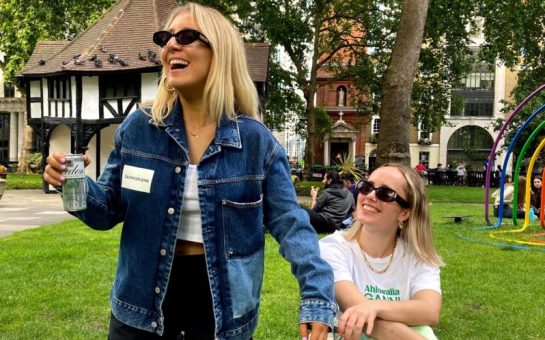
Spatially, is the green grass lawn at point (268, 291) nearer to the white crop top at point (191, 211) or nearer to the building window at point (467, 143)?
the white crop top at point (191, 211)

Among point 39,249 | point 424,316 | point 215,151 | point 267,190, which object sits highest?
point 215,151

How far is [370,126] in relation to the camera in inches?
2020

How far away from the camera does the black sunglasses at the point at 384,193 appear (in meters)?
2.78

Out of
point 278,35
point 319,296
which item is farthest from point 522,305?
point 278,35

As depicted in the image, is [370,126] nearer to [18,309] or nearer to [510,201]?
[510,201]

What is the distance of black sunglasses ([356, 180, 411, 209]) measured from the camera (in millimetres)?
2777

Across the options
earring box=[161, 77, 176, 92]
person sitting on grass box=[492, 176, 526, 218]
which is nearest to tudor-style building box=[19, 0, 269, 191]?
person sitting on grass box=[492, 176, 526, 218]

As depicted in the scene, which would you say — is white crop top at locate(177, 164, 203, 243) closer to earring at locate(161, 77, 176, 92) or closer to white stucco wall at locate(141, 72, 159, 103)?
earring at locate(161, 77, 176, 92)

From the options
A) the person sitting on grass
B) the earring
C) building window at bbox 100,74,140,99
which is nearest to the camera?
the earring

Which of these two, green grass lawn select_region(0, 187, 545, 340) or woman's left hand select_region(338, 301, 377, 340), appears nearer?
woman's left hand select_region(338, 301, 377, 340)

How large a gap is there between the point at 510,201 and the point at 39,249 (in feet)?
35.3

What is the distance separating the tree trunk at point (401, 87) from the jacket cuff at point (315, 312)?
251 inches

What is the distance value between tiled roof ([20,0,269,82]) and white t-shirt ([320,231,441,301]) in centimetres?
1628

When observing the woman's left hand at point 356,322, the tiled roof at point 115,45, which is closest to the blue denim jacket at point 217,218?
the woman's left hand at point 356,322
